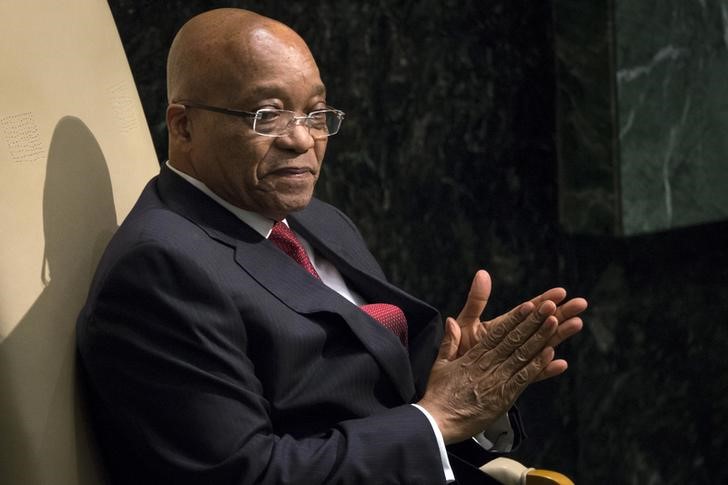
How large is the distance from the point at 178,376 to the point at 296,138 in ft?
1.32

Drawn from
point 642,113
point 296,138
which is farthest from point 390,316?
point 642,113

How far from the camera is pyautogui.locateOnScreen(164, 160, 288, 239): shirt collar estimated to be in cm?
177

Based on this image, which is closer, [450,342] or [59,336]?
[59,336]

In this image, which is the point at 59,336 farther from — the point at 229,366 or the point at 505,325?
the point at 505,325

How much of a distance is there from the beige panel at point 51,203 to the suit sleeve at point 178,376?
0.20ft

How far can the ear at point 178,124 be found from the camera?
173cm

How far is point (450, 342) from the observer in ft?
6.31

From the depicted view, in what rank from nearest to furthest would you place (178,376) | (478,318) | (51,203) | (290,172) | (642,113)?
1. (178,376)
2. (51,203)
3. (290,172)
4. (478,318)
5. (642,113)

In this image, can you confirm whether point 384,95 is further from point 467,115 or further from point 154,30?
point 154,30

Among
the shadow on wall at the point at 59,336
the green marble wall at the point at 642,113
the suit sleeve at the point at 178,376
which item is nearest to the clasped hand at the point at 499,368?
the suit sleeve at the point at 178,376

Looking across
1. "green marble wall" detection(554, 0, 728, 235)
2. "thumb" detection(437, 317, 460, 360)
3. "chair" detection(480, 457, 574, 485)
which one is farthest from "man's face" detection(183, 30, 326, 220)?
"green marble wall" detection(554, 0, 728, 235)

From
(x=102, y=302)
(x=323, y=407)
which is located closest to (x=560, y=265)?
Answer: (x=323, y=407)

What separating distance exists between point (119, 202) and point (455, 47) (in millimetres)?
1204

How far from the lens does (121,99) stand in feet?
6.31
